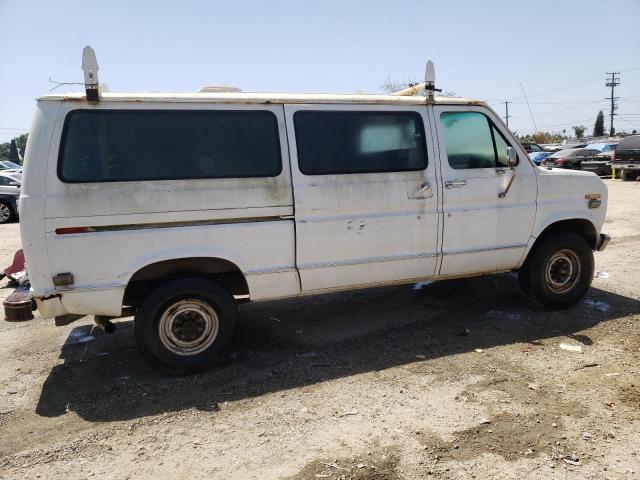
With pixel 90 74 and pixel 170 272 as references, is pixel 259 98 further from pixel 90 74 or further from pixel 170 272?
pixel 170 272

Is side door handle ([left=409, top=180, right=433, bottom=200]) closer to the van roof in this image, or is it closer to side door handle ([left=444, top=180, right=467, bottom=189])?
side door handle ([left=444, top=180, right=467, bottom=189])

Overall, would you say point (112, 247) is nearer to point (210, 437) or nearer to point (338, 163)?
point (210, 437)

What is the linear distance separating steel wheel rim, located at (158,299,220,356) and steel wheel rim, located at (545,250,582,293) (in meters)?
3.63

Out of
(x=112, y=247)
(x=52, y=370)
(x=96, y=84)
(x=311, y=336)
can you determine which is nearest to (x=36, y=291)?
(x=112, y=247)

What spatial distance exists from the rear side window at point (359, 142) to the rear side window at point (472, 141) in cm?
32

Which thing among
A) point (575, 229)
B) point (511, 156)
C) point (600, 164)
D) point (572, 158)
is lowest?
point (575, 229)

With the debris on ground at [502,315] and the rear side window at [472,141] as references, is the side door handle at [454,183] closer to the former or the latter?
the rear side window at [472,141]

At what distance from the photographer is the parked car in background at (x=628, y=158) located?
20.4m

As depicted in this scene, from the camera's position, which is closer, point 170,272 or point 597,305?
point 170,272

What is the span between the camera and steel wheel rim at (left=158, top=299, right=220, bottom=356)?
13.2 ft

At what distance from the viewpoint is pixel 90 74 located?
3.76 m

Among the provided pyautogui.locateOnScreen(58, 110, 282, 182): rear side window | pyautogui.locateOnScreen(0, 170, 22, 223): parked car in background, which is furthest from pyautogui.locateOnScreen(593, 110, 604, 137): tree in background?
pyautogui.locateOnScreen(58, 110, 282, 182): rear side window

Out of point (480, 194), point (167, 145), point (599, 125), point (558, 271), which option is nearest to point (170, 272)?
point (167, 145)

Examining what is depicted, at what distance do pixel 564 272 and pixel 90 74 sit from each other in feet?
16.5
